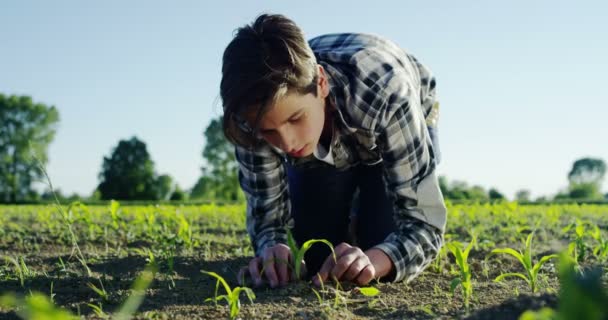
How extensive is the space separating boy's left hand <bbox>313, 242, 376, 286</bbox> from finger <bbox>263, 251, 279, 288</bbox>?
20 centimetres

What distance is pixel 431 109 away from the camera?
134 inches

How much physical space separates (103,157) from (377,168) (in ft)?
123

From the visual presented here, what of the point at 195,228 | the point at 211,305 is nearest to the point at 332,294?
the point at 211,305

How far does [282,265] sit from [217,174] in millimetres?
35625

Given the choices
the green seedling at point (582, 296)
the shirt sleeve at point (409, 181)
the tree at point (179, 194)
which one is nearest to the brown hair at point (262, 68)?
the shirt sleeve at point (409, 181)

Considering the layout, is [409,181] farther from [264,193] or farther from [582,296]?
[582,296]

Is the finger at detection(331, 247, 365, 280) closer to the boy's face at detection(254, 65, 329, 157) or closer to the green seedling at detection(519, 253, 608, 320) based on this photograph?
the boy's face at detection(254, 65, 329, 157)

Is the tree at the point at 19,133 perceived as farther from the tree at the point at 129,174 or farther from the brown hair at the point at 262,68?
the brown hair at the point at 262,68

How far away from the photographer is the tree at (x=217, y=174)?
121 ft

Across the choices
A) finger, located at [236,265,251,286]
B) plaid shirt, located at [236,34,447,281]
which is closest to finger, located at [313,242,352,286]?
plaid shirt, located at [236,34,447,281]

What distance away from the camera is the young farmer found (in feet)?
7.34

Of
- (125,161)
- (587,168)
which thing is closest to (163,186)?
(125,161)

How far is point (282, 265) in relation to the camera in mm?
2564

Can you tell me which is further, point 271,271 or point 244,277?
point 244,277
